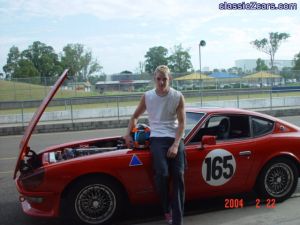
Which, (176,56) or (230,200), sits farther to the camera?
(176,56)

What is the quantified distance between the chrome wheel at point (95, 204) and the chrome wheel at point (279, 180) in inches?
81.5

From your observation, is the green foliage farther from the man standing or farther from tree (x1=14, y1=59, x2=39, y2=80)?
the man standing

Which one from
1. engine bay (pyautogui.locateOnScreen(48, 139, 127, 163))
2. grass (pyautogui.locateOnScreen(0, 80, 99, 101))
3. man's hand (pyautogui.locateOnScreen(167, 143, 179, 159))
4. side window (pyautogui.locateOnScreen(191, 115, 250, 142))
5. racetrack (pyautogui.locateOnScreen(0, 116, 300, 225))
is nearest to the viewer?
man's hand (pyautogui.locateOnScreen(167, 143, 179, 159))

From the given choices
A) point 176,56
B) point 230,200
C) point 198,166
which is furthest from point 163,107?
→ point 176,56

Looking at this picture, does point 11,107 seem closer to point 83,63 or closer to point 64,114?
point 64,114

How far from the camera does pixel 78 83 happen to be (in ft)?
95.0

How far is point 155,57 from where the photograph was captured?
88.4 meters

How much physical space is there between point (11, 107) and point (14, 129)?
935 cm

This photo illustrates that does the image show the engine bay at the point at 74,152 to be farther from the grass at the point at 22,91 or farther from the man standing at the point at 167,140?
the grass at the point at 22,91

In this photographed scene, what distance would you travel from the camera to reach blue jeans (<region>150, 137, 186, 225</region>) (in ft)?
14.4

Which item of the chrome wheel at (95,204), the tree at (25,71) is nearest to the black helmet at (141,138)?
the chrome wheel at (95,204)

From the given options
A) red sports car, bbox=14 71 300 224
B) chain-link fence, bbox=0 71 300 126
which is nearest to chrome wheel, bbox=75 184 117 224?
red sports car, bbox=14 71 300 224

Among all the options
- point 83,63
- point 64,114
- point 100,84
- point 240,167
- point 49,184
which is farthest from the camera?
point 83,63

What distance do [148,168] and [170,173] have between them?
Result: 0.99ft
